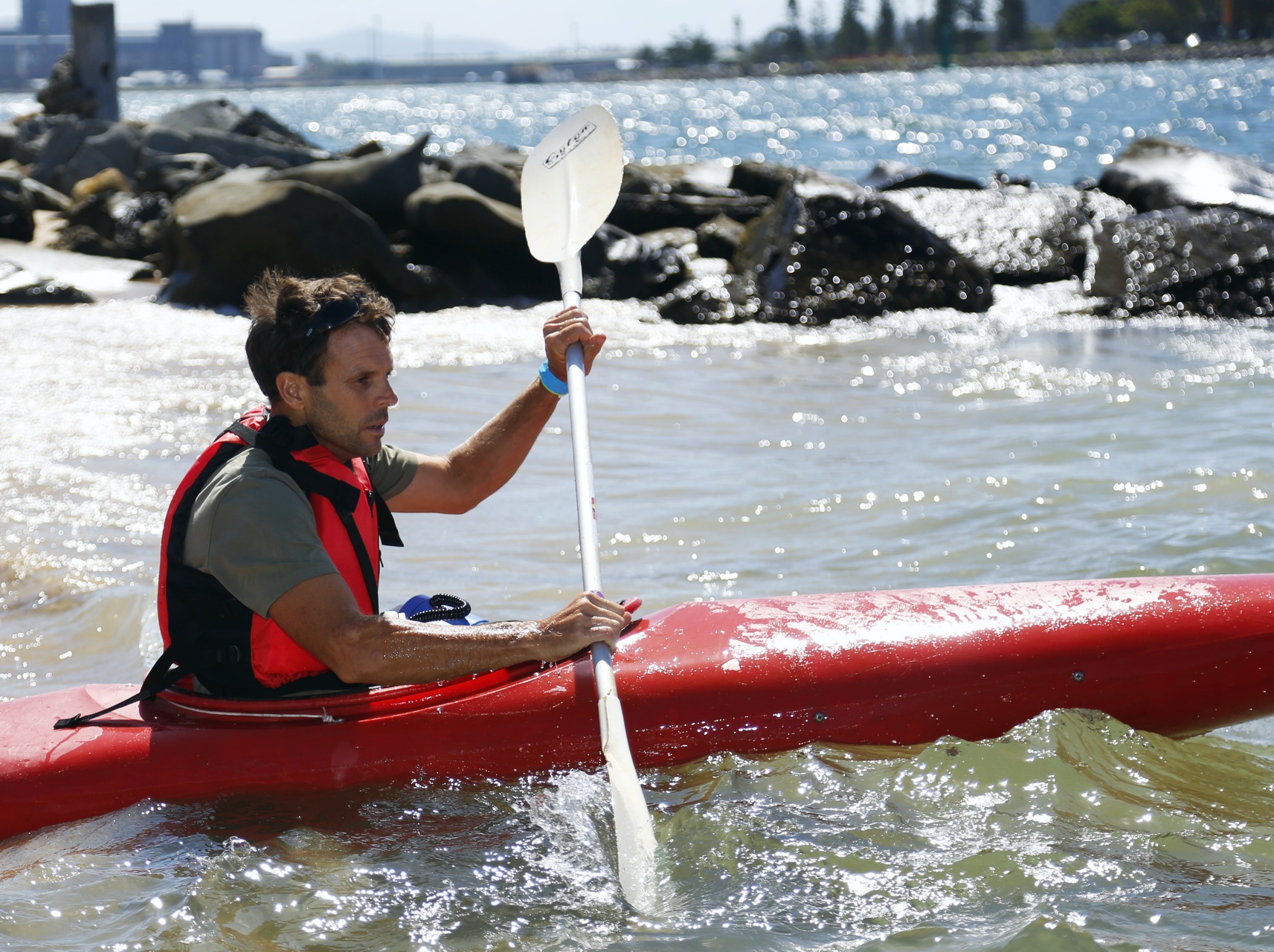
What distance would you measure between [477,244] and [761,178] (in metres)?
3.60

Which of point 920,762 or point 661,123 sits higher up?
point 661,123

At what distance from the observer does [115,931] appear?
224 centimetres

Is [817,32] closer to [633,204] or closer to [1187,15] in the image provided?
[1187,15]

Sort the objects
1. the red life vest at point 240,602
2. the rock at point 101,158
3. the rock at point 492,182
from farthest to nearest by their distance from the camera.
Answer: the rock at point 101,158
the rock at point 492,182
the red life vest at point 240,602

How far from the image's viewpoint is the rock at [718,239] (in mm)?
10086

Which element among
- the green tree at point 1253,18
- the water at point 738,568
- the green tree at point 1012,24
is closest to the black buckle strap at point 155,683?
the water at point 738,568

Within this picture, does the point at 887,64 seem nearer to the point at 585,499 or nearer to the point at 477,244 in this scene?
the point at 477,244

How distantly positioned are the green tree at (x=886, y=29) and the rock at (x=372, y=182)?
3327 inches

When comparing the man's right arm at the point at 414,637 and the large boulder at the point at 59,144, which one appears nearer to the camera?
the man's right arm at the point at 414,637

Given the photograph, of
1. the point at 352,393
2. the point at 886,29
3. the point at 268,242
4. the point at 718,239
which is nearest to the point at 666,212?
the point at 718,239

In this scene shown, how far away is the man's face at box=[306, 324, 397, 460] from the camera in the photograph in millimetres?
2430

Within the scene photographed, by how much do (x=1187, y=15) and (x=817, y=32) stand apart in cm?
3163

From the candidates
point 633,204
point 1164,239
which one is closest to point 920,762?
point 1164,239

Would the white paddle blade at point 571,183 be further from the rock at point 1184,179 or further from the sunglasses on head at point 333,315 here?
the rock at point 1184,179
